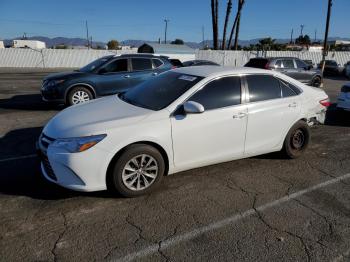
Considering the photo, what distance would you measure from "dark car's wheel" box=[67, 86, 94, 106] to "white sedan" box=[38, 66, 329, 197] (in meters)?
4.51

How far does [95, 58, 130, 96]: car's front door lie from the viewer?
9406mm

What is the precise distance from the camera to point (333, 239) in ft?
10.9

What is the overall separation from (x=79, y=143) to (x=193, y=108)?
4.70 ft

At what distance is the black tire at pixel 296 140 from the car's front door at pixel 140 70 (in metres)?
5.47

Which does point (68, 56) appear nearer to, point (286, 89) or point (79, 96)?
point (79, 96)

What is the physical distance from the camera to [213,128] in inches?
173

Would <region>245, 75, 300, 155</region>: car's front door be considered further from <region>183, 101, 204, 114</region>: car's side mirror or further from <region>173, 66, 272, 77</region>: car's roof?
<region>183, 101, 204, 114</region>: car's side mirror

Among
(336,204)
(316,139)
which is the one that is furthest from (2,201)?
(316,139)

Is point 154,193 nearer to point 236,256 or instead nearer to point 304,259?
point 236,256

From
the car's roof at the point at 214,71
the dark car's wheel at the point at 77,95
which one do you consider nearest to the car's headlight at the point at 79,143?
the car's roof at the point at 214,71

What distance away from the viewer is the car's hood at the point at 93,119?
3.80 m

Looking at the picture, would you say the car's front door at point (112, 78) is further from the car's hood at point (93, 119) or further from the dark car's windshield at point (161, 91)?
the car's hood at point (93, 119)

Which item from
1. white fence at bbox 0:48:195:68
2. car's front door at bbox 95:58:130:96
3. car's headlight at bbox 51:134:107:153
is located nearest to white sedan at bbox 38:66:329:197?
car's headlight at bbox 51:134:107:153

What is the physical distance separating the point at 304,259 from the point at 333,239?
1.73 ft
